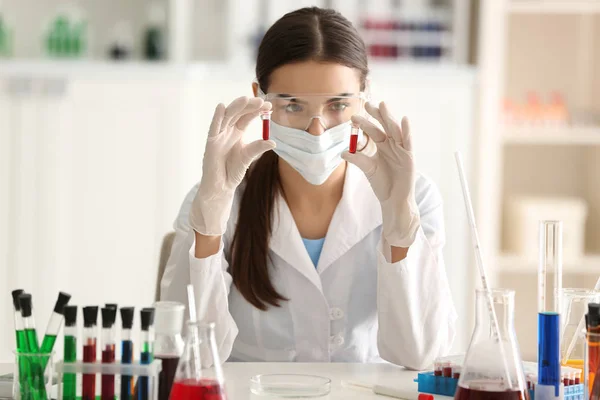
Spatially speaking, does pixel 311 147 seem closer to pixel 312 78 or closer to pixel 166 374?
pixel 312 78

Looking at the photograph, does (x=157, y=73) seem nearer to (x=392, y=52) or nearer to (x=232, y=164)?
(x=392, y=52)

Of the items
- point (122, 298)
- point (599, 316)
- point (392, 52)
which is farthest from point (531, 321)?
point (599, 316)

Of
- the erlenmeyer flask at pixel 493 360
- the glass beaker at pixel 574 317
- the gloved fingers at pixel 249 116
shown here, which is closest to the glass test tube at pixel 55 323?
the erlenmeyer flask at pixel 493 360

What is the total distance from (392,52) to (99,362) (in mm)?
2364

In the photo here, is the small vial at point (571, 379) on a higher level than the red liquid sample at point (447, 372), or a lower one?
higher

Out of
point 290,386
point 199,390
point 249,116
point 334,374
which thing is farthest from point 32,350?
point 249,116

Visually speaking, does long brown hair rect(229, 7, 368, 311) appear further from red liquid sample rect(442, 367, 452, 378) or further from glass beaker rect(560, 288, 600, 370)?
glass beaker rect(560, 288, 600, 370)

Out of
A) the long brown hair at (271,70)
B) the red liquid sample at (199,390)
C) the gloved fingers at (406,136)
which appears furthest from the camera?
the long brown hair at (271,70)

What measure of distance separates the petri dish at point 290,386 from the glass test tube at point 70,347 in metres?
0.32

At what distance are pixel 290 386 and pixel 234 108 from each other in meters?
0.52

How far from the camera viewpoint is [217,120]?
1.60 m

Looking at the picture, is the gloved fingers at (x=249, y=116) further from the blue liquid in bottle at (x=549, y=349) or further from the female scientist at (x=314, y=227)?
the blue liquid in bottle at (x=549, y=349)

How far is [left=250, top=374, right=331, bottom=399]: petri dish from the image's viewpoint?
4.38 feet

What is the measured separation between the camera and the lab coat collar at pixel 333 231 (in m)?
1.83
